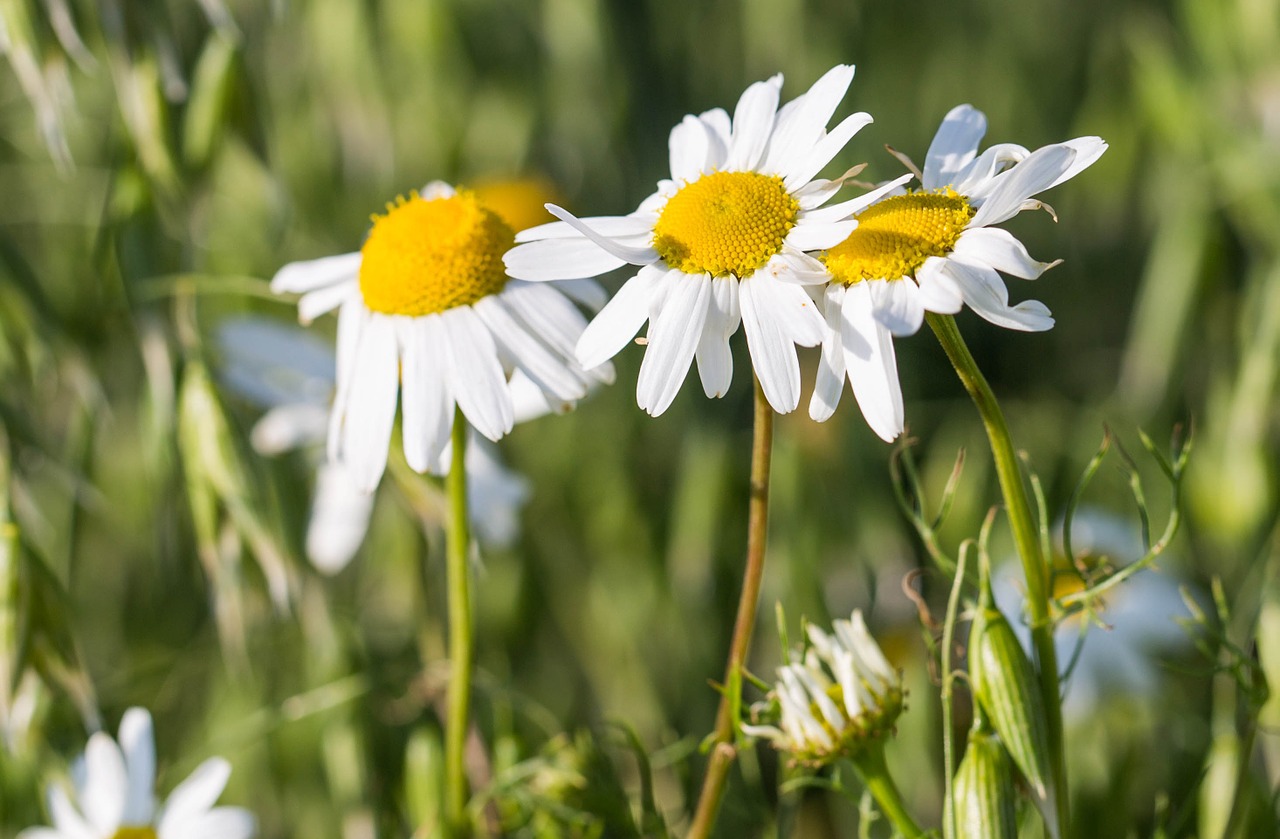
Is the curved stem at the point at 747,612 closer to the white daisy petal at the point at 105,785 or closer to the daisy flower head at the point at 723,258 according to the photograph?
the daisy flower head at the point at 723,258

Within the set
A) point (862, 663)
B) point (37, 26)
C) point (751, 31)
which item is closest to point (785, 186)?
point (862, 663)

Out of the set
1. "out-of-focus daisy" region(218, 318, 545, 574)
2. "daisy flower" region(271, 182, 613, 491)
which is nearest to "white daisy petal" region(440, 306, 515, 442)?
"daisy flower" region(271, 182, 613, 491)

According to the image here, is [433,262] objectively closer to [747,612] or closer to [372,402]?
[372,402]

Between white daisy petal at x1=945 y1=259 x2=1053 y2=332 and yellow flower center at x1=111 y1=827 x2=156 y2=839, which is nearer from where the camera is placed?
white daisy petal at x1=945 y1=259 x2=1053 y2=332

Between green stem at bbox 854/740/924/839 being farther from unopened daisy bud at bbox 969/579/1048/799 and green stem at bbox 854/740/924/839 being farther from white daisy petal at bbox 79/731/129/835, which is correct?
white daisy petal at bbox 79/731/129/835

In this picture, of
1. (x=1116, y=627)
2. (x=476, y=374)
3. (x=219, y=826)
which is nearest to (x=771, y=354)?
(x=476, y=374)

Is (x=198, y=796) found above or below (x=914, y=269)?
below
